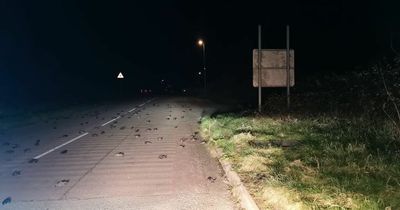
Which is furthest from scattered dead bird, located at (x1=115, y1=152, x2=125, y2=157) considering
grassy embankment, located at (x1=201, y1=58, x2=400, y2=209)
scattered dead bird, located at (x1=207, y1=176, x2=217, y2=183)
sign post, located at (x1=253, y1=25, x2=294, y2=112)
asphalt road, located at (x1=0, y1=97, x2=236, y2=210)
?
sign post, located at (x1=253, y1=25, x2=294, y2=112)

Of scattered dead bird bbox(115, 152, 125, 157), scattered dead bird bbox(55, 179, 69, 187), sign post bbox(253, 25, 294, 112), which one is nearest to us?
scattered dead bird bbox(55, 179, 69, 187)

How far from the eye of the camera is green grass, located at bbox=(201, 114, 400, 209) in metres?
6.66

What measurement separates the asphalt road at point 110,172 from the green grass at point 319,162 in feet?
2.48

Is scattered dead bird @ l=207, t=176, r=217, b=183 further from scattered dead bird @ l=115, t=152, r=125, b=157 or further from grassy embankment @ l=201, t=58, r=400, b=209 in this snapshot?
scattered dead bird @ l=115, t=152, r=125, b=157

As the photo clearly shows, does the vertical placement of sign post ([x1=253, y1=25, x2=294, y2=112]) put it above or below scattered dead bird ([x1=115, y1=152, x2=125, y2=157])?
above

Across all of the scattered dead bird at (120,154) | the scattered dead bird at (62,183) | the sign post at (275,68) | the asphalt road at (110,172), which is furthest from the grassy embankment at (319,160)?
the sign post at (275,68)

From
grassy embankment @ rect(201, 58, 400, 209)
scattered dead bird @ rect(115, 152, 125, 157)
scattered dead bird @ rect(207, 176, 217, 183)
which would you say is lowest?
scattered dead bird @ rect(115, 152, 125, 157)

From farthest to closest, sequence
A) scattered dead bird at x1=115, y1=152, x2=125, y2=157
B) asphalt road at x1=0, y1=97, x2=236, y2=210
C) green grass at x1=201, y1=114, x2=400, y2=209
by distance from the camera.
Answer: scattered dead bird at x1=115, y1=152, x2=125, y2=157 < asphalt road at x1=0, y1=97, x2=236, y2=210 < green grass at x1=201, y1=114, x2=400, y2=209

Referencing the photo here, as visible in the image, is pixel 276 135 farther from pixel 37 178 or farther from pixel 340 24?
pixel 340 24

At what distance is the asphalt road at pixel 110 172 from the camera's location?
25.0 feet

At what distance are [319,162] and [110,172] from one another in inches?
177

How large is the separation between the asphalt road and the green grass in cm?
75

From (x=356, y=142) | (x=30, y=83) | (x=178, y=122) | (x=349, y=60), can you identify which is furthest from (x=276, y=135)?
(x=30, y=83)

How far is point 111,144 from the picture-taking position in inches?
567
